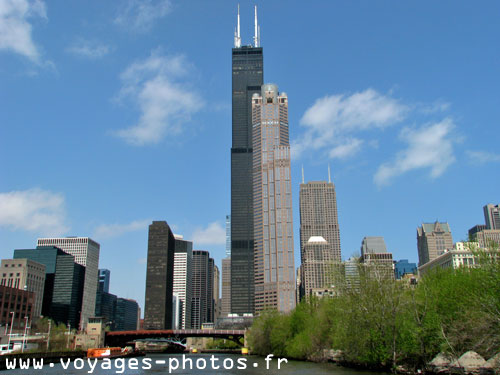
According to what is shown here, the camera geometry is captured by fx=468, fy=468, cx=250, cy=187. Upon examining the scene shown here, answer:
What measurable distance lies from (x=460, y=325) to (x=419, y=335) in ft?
24.0

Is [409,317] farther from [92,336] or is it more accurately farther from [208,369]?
[92,336]

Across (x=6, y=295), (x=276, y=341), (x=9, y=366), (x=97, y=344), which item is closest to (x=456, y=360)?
(x=276, y=341)

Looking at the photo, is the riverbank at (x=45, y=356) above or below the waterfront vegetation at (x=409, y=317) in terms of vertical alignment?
below

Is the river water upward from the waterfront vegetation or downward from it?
downward

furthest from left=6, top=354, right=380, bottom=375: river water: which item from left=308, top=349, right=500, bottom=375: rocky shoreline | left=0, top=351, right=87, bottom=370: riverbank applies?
left=308, top=349, right=500, bottom=375: rocky shoreline

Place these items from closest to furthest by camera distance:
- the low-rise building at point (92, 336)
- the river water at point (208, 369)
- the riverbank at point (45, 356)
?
the river water at point (208, 369) < the riverbank at point (45, 356) < the low-rise building at point (92, 336)

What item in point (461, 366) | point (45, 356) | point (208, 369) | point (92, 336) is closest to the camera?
point (461, 366)

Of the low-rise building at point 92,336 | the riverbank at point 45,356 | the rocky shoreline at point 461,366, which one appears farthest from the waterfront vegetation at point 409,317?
the low-rise building at point 92,336

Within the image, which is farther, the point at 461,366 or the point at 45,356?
the point at 45,356

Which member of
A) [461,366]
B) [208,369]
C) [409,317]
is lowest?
[208,369]

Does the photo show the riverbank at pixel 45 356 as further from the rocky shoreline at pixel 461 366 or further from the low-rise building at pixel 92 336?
the rocky shoreline at pixel 461 366

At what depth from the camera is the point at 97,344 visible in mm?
181625

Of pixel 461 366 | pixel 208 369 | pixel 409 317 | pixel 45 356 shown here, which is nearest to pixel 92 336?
pixel 45 356

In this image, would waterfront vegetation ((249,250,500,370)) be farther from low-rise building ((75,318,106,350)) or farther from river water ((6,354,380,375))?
low-rise building ((75,318,106,350))
